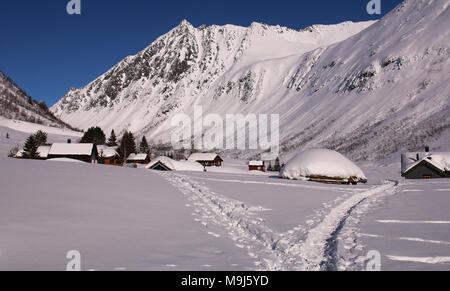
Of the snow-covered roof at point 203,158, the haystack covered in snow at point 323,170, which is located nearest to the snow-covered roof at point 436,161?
the haystack covered in snow at point 323,170

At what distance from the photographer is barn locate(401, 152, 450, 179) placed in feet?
196

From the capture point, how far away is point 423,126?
4584 inches

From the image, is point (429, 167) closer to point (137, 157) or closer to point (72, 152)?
point (72, 152)

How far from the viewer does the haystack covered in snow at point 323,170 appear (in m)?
40.0

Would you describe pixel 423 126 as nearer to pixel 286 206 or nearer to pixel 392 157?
pixel 392 157

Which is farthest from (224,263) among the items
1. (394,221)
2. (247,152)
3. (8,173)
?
(247,152)

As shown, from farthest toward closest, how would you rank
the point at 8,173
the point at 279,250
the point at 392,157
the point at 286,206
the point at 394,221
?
the point at 392,157
the point at 8,173
the point at 286,206
the point at 394,221
the point at 279,250

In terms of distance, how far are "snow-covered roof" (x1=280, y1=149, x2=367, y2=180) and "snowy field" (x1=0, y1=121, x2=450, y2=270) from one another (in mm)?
21226

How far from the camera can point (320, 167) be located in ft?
132

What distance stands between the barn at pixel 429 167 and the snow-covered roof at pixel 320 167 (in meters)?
26.2

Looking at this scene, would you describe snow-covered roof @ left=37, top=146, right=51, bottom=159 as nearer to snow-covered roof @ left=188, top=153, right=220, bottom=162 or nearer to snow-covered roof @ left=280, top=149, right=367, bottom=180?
snow-covered roof @ left=188, top=153, right=220, bottom=162
